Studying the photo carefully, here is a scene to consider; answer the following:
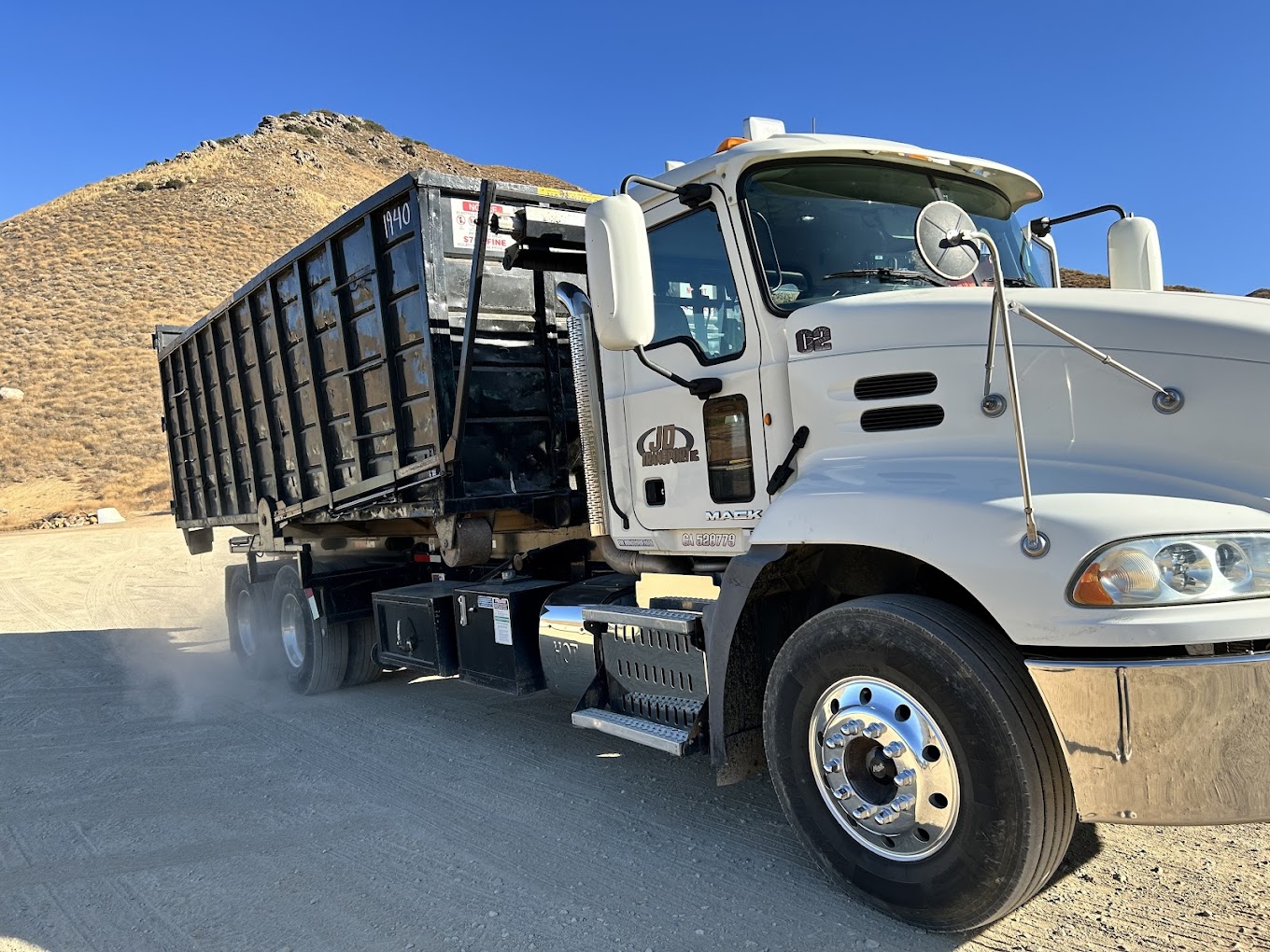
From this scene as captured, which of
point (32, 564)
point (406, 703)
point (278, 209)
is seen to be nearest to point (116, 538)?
point (32, 564)

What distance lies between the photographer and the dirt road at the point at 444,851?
3.27 metres

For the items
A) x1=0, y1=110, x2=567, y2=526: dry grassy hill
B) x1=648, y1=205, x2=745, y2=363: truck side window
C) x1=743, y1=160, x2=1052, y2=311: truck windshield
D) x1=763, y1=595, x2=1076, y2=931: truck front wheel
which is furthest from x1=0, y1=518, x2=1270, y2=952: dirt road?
x1=0, y1=110, x2=567, y2=526: dry grassy hill

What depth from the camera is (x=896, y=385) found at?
11.2 feet

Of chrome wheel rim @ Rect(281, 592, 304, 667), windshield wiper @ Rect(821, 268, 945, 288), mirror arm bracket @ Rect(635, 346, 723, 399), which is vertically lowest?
chrome wheel rim @ Rect(281, 592, 304, 667)

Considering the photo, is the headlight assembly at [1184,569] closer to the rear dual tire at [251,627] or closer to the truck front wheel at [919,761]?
the truck front wheel at [919,761]

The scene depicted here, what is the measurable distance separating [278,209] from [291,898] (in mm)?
55986

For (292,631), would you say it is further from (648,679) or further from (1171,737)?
(1171,737)

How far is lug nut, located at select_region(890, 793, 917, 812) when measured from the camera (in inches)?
121

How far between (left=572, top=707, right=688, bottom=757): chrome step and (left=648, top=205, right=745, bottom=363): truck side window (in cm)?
152

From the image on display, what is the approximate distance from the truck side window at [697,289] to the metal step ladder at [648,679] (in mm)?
1131

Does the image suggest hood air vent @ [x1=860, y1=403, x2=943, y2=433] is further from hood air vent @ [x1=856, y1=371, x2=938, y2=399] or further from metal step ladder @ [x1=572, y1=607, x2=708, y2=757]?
metal step ladder @ [x1=572, y1=607, x2=708, y2=757]

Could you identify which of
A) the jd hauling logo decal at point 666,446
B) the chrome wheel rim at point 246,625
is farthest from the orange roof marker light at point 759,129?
the chrome wheel rim at point 246,625

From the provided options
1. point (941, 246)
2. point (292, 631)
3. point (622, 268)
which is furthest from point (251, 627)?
point (941, 246)

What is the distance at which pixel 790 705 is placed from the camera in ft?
11.2
